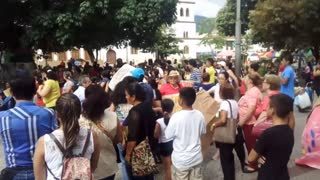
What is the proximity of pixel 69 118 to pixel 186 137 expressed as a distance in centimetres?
199

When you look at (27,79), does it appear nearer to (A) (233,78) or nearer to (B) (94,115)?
(B) (94,115)

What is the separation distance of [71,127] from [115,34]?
61.7 ft

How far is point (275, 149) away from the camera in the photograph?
4.30 m

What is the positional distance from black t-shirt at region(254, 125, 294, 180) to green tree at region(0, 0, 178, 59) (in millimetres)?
15281

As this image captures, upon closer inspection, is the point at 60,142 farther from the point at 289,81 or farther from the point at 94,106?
the point at 289,81

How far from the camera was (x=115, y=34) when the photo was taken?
21969 mm

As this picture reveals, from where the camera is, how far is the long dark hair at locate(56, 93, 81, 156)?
11.2ft

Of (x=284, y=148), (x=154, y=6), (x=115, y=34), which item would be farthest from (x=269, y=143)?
(x=115, y=34)

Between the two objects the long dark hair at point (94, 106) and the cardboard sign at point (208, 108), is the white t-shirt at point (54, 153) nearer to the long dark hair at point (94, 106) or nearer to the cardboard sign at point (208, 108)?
the long dark hair at point (94, 106)

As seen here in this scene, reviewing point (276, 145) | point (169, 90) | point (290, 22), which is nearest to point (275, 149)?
point (276, 145)

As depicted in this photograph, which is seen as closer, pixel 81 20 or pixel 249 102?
pixel 249 102

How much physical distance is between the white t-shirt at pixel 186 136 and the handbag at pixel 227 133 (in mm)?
1194

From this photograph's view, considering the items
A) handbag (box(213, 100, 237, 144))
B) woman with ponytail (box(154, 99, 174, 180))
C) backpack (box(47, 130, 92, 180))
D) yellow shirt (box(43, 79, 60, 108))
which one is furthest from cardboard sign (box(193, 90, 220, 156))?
backpack (box(47, 130, 92, 180))

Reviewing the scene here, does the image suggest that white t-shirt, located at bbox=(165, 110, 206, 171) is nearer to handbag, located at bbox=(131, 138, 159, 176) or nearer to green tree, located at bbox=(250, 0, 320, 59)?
handbag, located at bbox=(131, 138, 159, 176)
